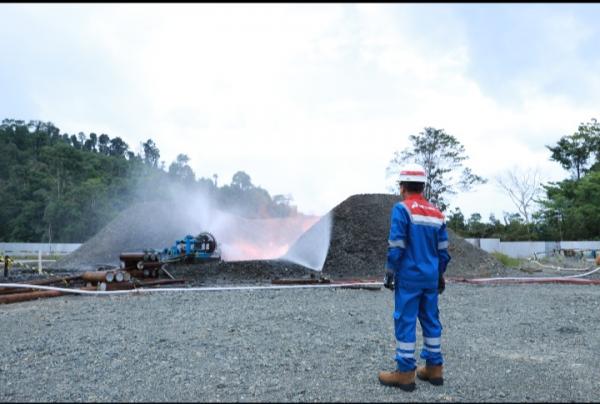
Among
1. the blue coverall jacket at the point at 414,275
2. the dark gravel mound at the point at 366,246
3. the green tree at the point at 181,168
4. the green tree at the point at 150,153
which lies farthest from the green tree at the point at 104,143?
the blue coverall jacket at the point at 414,275

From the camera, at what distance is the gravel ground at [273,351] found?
352cm

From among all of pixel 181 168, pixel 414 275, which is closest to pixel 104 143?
pixel 181 168

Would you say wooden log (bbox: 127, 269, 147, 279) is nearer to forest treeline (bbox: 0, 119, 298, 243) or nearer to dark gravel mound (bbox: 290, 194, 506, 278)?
dark gravel mound (bbox: 290, 194, 506, 278)

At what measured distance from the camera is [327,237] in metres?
17.0

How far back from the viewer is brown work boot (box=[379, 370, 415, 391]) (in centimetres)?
355

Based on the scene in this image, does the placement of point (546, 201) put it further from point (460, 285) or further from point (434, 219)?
point (434, 219)

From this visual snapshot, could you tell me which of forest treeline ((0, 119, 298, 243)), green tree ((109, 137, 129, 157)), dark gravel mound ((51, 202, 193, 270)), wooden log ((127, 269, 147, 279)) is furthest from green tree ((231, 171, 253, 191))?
green tree ((109, 137, 129, 157))

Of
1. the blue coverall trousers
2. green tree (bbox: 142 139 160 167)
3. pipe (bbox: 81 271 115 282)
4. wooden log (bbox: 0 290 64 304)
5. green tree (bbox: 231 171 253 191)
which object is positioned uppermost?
green tree (bbox: 142 139 160 167)

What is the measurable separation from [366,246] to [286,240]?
4733 mm

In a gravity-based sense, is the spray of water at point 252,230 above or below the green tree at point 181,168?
below

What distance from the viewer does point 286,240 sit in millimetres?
20156

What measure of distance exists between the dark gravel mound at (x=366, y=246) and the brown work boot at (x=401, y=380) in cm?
1112

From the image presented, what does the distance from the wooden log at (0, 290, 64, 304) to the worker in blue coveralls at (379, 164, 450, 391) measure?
751 cm

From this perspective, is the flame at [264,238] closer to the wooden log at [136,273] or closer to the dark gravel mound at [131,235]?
the dark gravel mound at [131,235]
